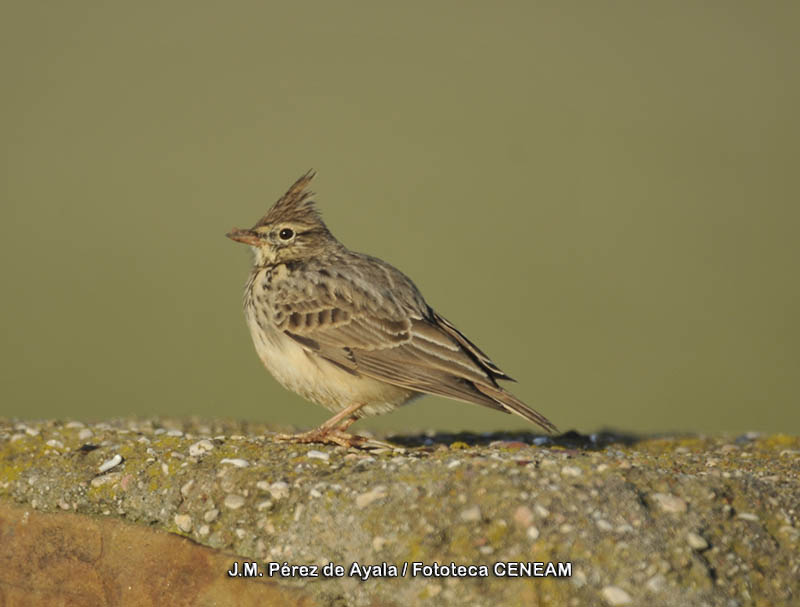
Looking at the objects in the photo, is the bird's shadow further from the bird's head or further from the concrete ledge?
the bird's head

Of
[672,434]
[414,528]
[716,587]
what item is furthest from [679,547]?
[672,434]

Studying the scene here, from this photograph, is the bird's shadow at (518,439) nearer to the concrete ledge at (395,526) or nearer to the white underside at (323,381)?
the white underside at (323,381)

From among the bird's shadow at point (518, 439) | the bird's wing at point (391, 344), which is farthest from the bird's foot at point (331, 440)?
the bird's shadow at point (518, 439)

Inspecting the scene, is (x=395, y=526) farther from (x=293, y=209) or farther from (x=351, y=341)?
(x=293, y=209)

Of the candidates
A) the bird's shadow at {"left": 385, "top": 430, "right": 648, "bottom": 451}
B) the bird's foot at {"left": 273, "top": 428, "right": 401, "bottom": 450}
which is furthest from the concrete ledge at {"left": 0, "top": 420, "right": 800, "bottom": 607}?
the bird's shadow at {"left": 385, "top": 430, "right": 648, "bottom": 451}

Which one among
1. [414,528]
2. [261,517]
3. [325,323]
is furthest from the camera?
[325,323]

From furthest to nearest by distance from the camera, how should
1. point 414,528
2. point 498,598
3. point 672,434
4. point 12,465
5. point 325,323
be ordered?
1. point 672,434
2. point 325,323
3. point 12,465
4. point 414,528
5. point 498,598

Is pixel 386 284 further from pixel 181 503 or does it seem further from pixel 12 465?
pixel 12 465
